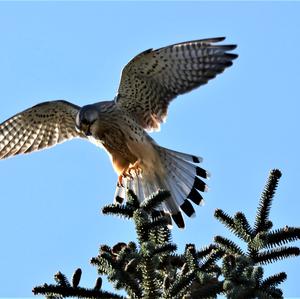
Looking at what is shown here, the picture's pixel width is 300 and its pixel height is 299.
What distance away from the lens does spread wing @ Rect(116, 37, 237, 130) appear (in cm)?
635

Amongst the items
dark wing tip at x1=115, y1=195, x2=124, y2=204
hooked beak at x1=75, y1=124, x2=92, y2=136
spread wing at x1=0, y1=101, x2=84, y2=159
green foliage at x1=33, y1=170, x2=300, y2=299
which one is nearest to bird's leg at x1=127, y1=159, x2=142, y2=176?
dark wing tip at x1=115, y1=195, x2=124, y2=204

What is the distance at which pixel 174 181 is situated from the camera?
261 inches

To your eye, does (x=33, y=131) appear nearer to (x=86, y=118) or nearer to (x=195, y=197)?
(x=86, y=118)

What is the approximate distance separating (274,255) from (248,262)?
0.16 meters

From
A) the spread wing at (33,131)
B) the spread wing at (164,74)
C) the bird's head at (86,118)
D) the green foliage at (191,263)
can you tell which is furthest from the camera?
the spread wing at (33,131)

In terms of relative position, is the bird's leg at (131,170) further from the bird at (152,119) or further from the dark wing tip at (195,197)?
the dark wing tip at (195,197)

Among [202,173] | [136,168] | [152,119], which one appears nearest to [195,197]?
[202,173]

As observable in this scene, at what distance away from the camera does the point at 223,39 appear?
610 centimetres

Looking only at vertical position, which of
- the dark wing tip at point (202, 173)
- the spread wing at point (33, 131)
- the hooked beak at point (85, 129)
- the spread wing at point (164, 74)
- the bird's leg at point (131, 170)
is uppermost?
the spread wing at point (33, 131)

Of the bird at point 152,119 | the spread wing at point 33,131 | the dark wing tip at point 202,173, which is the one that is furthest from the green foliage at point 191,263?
the spread wing at point 33,131

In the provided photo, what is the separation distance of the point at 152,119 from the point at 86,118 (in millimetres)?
662

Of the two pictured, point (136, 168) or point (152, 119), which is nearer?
point (136, 168)

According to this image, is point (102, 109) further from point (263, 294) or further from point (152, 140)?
point (263, 294)

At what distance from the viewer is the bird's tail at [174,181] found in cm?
637
